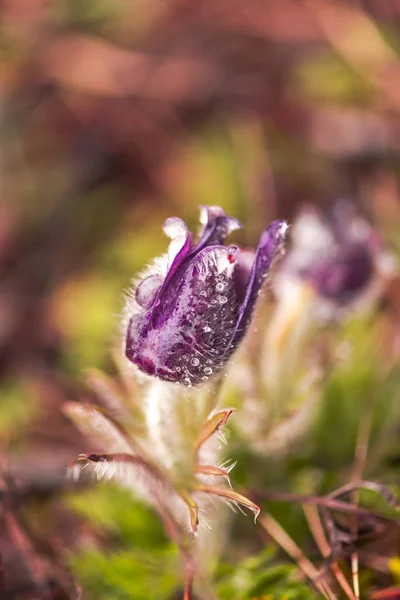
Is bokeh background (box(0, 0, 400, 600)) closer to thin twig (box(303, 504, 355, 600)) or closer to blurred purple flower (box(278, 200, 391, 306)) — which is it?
blurred purple flower (box(278, 200, 391, 306))

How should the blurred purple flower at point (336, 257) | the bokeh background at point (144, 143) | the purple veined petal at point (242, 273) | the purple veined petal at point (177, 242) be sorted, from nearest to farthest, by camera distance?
the purple veined petal at point (177, 242) → the purple veined petal at point (242, 273) → the blurred purple flower at point (336, 257) → the bokeh background at point (144, 143)

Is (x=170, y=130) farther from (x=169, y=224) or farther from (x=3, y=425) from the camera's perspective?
(x=169, y=224)

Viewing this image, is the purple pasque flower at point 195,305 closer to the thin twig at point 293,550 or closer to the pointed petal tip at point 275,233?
the pointed petal tip at point 275,233

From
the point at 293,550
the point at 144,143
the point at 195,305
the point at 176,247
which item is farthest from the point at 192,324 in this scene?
the point at 144,143

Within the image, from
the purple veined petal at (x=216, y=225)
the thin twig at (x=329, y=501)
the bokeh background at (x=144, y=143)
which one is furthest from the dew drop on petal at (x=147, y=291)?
the bokeh background at (x=144, y=143)

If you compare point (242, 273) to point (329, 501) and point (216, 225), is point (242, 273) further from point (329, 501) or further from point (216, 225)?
point (329, 501)

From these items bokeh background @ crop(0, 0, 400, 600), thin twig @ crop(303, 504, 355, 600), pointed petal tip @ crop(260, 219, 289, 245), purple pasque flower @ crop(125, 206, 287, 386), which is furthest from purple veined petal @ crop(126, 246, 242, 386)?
bokeh background @ crop(0, 0, 400, 600)
